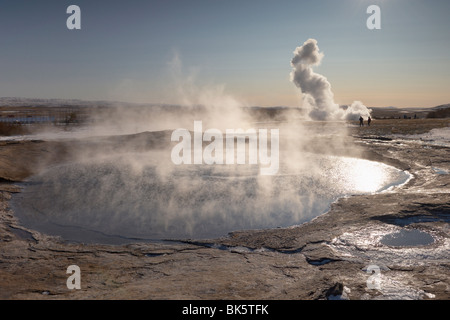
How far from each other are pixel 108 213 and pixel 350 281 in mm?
5377

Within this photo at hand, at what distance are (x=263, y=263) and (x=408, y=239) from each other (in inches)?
110

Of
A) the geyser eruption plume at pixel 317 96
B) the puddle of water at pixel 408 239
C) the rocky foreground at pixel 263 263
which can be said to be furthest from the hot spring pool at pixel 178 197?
the geyser eruption plume at pixel 317 96

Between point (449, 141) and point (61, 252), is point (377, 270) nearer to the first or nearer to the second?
point (61, 252)

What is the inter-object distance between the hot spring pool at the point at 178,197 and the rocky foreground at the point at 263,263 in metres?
0.56

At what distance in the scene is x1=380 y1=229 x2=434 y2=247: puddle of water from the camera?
551cm

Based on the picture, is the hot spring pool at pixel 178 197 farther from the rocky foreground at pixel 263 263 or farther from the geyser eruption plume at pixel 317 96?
the geyser eruption plume at pixel 317 96

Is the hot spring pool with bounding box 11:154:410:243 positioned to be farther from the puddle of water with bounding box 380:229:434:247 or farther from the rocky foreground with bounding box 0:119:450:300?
the puddle of water with bounding box 380:229:434:247

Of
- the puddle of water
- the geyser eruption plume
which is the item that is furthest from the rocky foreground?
the geyser eruption plume

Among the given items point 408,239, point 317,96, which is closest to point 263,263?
point 408,239

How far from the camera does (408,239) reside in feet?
18.8

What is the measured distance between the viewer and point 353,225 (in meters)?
6.41

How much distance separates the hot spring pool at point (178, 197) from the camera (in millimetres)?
6605
